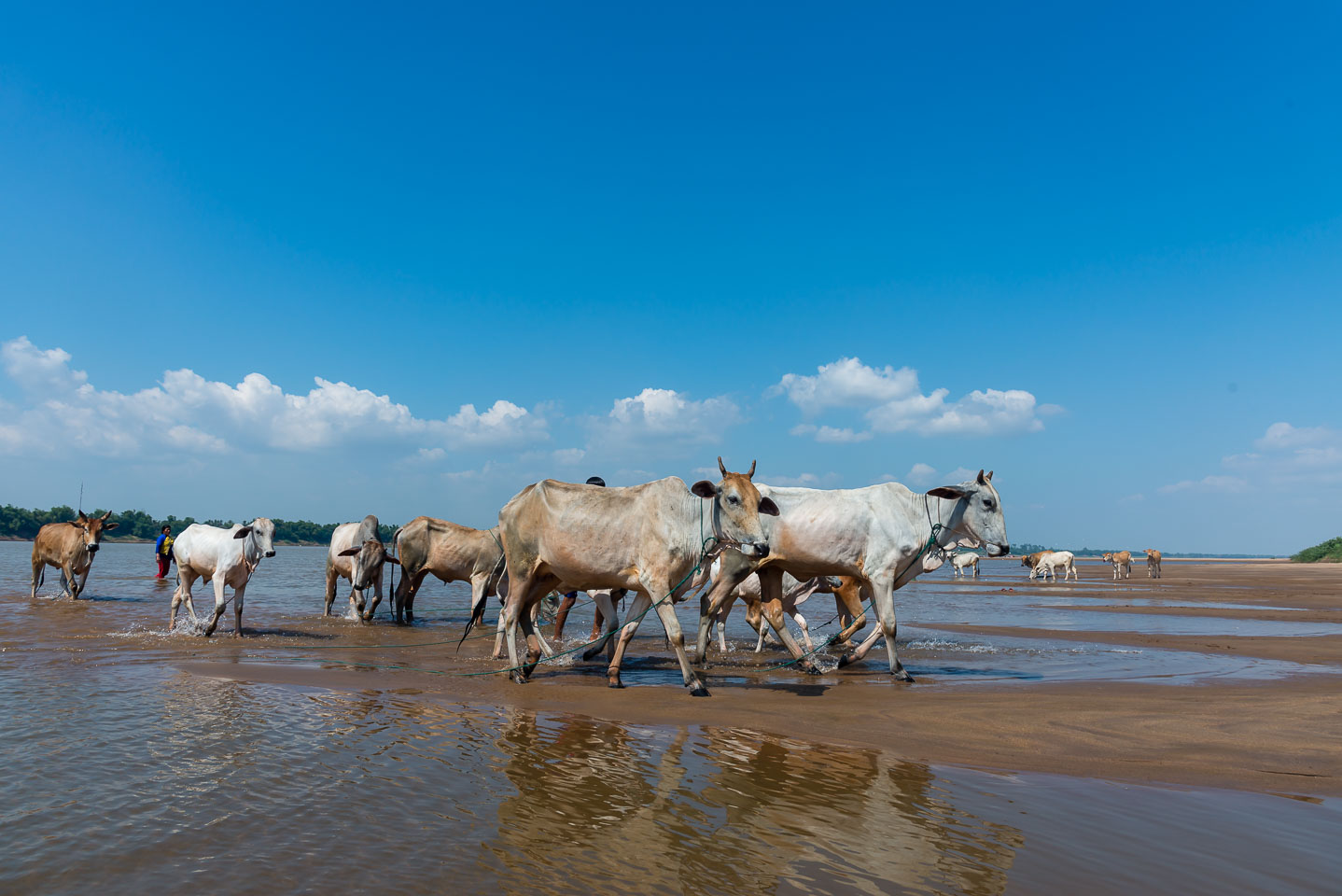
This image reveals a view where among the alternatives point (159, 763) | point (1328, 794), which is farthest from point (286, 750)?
point (1328, 794)

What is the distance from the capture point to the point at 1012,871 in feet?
12.7

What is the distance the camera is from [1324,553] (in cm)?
8225

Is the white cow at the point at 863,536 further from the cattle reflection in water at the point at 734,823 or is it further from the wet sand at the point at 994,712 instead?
the cattle reflection in water at the point at 734,823

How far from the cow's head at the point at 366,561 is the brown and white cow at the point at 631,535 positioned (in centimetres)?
953

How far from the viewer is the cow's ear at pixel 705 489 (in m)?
9.28

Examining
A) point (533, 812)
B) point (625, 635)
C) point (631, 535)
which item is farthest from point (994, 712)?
point (533, 812)

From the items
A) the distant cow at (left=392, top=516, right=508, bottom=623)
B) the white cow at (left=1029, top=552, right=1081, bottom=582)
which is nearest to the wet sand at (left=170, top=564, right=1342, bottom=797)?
the distant cow at (left=392, top=516, right=508, bottom=623)

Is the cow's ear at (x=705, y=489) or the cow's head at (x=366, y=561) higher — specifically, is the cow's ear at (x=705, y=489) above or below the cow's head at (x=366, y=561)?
above

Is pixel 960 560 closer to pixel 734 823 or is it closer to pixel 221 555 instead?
pixel 221 555

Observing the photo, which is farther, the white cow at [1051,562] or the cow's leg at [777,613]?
the white cow at [1051,562]

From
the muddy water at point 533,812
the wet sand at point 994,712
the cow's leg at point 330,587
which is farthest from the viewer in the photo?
the cow's leg at point 330,587

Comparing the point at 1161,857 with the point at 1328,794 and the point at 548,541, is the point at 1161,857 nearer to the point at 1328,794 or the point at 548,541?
the point at 1328,794

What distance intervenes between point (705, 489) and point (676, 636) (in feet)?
5.73

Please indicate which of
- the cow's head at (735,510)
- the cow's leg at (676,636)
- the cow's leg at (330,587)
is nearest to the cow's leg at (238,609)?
the cow's leg at (330,587)
